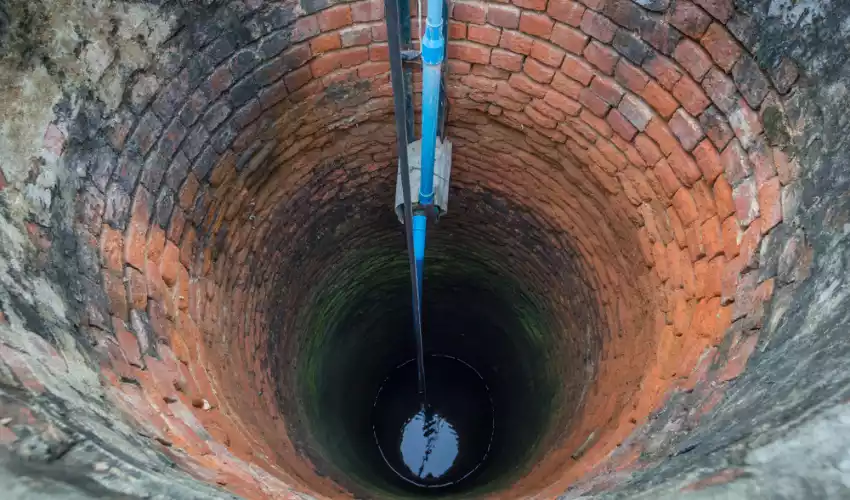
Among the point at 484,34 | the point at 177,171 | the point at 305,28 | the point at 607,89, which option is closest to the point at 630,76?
the point at 607,89

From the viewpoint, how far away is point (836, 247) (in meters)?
2.03

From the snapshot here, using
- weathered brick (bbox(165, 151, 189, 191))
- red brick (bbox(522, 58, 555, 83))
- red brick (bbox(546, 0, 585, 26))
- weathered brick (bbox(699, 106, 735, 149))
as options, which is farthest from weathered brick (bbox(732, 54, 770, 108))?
weathered brick (bbox(165, 151, 189, 191))

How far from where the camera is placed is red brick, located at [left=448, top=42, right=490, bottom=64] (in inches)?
104

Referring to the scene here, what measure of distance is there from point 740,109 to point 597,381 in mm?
1570

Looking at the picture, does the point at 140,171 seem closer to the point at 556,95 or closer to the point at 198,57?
the point at 198,57

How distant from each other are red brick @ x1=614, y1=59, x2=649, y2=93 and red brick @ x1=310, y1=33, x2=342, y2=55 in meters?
1.25

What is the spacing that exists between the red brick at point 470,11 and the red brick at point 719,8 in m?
0.87

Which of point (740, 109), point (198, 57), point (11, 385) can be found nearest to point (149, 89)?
Result: point (198, 57)

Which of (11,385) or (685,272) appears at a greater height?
(685,272)

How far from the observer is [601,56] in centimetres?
250

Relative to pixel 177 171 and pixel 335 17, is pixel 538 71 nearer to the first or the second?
pixel 335 17

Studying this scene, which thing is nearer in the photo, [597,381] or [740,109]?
[740,109]

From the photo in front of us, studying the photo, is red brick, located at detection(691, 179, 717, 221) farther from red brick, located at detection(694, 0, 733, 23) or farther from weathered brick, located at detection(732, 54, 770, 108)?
red brick, located at detection(694, 0, 733, 23)

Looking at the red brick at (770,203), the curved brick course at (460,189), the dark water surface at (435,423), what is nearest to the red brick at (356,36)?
the curved brick course at (460,189)
